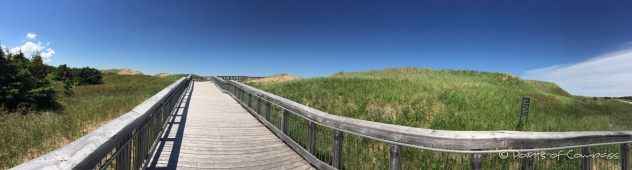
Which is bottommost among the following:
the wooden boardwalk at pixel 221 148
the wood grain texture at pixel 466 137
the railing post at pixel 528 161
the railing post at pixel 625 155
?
the wooden boardwalk at pixel 221 148

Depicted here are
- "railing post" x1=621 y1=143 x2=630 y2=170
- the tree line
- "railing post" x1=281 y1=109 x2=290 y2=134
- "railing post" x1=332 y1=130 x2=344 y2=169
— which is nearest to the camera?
"railing post" x1=332 y1=130 x2=344 y2=169

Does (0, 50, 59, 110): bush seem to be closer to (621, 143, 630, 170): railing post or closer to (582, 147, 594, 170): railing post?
(582, 147, 594, 170): railing post

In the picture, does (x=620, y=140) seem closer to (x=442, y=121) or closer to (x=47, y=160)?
(x=442, y=121)

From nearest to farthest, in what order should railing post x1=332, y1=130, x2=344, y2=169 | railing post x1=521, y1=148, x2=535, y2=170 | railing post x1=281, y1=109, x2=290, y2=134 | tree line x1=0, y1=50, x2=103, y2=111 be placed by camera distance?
railing post x1=521, y1=148, x2=535, y2=170 < railing post x1=332, y1=130, x2=344, y2=169 < railing post x1=281, y1=109, x2=290, y2=134 < tree line x1=0, y1=50, x2=103, y2=111

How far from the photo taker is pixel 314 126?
4691mm

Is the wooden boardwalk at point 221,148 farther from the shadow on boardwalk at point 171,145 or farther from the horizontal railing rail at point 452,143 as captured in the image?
the horizontal railing rail at point 452,143

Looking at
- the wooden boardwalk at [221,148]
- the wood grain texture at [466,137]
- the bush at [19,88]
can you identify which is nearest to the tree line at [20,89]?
the bush at [19,88]

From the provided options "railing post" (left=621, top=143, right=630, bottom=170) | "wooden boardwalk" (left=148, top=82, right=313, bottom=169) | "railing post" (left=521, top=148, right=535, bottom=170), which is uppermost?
"railing post" (left=521, top=148, right=535, bottom=170)

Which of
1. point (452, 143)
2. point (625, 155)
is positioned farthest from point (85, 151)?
point (625, 155)

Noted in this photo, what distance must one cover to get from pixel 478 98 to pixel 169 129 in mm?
14196

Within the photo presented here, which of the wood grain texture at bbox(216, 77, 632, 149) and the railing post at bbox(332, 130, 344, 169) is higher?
the wood grain texture at bbox(216, 77, 632, 149)

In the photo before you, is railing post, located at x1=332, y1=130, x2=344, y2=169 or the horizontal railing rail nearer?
the horizontal railing rail

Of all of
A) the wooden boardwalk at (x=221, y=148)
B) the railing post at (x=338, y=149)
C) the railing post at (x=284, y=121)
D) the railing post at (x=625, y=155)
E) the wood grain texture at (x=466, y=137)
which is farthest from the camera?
the railing post at (x=284, y=121)

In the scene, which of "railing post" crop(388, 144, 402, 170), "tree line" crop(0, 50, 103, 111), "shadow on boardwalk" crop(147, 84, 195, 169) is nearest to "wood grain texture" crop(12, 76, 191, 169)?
"shadow on boardwalk" crop(147, 84, 195, 169)
